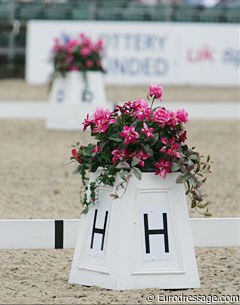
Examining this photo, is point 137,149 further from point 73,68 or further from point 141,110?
point 73,68

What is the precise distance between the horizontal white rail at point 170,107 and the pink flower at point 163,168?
877 cm

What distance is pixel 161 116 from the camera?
5.20m

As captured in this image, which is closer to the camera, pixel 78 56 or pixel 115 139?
pixel 115 139

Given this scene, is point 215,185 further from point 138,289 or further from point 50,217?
point 138,289

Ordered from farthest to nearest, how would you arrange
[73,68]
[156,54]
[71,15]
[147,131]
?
[71,15] → [156,54] → [73,68] → [147,131]

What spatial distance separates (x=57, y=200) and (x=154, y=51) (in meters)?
12.4

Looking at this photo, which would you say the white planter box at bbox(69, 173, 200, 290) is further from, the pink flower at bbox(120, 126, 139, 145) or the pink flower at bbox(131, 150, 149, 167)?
the pink flower at bbox(120, 126, 139, 145)

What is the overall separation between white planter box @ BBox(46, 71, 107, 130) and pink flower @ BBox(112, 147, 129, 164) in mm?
8519

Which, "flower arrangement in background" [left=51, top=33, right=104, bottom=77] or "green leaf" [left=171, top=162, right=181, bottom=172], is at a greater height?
"flower arrangement in background" [left=51, top=33, right=104, bottom=77]

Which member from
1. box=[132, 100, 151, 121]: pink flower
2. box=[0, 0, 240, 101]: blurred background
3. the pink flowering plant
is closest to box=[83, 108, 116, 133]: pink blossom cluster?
the pink flowering plant

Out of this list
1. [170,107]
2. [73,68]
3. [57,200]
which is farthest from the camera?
[170,107]

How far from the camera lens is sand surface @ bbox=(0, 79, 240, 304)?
5156 millimetres

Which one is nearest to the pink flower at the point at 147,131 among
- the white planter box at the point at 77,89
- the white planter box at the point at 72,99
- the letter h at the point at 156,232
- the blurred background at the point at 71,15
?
the letter h at the point at 156,232

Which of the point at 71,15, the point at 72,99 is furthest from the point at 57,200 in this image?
the point at 71,15
